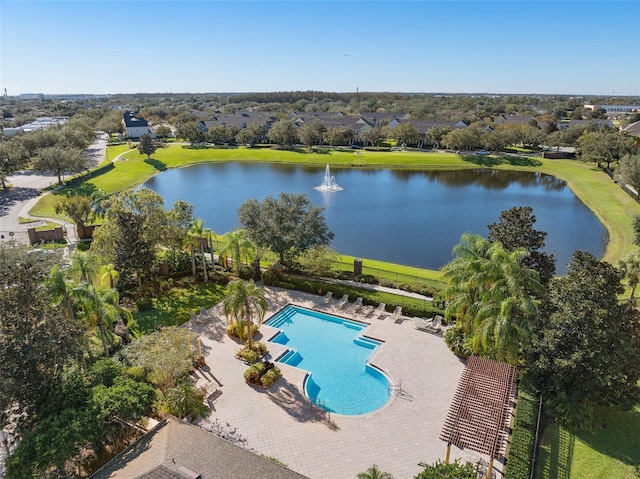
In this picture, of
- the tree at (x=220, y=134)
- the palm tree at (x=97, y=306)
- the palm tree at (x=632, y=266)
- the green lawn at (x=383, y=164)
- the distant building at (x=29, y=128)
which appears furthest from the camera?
the tree at (x=220, y=134)

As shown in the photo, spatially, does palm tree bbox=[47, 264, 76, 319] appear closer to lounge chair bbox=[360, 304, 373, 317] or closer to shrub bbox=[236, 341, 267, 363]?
shrub bbox=[236, 341, 267, 363]

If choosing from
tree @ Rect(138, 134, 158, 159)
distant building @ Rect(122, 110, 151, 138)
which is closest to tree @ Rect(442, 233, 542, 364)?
tree @ Rect(138, 134, 158, 159)

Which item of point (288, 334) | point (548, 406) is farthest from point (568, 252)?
point (288, 334)

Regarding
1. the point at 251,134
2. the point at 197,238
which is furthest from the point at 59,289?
the point at 251,134

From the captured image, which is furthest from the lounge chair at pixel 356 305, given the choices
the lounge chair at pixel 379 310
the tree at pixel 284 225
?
the tree at pixel 284 225

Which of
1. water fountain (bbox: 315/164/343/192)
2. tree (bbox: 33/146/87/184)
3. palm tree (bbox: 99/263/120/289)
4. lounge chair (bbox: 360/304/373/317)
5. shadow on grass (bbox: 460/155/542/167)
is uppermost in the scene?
tree (bbox: 33/146/87/184)

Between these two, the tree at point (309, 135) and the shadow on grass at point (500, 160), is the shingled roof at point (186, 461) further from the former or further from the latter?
the tree at point (309, 135)

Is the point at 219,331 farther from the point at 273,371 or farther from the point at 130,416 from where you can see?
the point at 130,416
